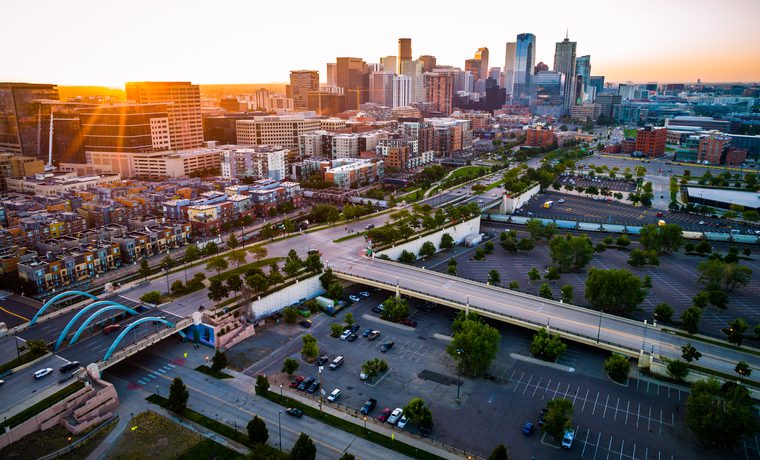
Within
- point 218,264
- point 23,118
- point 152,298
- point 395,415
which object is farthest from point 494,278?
point 23,118

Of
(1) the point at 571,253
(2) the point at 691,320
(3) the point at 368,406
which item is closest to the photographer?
(3) the point at 368,406

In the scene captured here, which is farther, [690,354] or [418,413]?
[690,354]

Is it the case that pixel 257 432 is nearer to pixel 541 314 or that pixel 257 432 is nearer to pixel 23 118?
pixel 541 314

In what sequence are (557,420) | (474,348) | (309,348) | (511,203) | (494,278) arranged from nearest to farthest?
(557,420), (474,348), (309,348), (494,278), (511,203)

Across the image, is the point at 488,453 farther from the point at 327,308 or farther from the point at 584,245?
the point at 584,245

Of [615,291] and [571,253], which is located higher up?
[615,291]

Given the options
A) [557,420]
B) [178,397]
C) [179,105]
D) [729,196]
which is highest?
[179,105]
